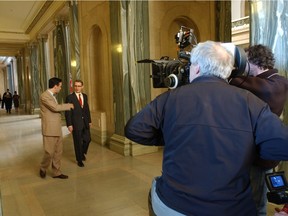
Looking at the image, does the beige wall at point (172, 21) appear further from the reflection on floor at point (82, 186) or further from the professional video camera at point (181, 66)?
the professional video camera at point (181, 66)

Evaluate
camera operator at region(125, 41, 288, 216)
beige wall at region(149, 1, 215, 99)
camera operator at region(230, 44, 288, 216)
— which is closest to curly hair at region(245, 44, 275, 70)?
camera operator at region(230, 44, 288, 216)

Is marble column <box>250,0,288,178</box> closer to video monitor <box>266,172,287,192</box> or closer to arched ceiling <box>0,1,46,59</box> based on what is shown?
video monitor <box>266,172,287,192</box>

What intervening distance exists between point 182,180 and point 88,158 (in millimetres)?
4740

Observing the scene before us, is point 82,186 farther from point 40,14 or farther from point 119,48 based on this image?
point 40,14

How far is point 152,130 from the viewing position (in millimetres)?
1505

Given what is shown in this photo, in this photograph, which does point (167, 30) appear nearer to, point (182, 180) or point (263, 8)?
point (263, 8)

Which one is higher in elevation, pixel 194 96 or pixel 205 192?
pixel 194 96

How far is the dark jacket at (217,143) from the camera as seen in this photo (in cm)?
133

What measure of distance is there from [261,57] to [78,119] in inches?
150

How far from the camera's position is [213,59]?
55.4 inches

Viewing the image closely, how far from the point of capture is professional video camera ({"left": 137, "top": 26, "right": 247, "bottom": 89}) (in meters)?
1.52

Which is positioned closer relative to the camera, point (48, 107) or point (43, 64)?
point (48, 107)

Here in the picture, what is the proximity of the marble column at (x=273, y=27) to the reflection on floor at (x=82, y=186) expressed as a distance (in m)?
1.71

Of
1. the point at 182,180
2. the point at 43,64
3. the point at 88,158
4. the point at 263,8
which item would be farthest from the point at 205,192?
the point at 43,64
